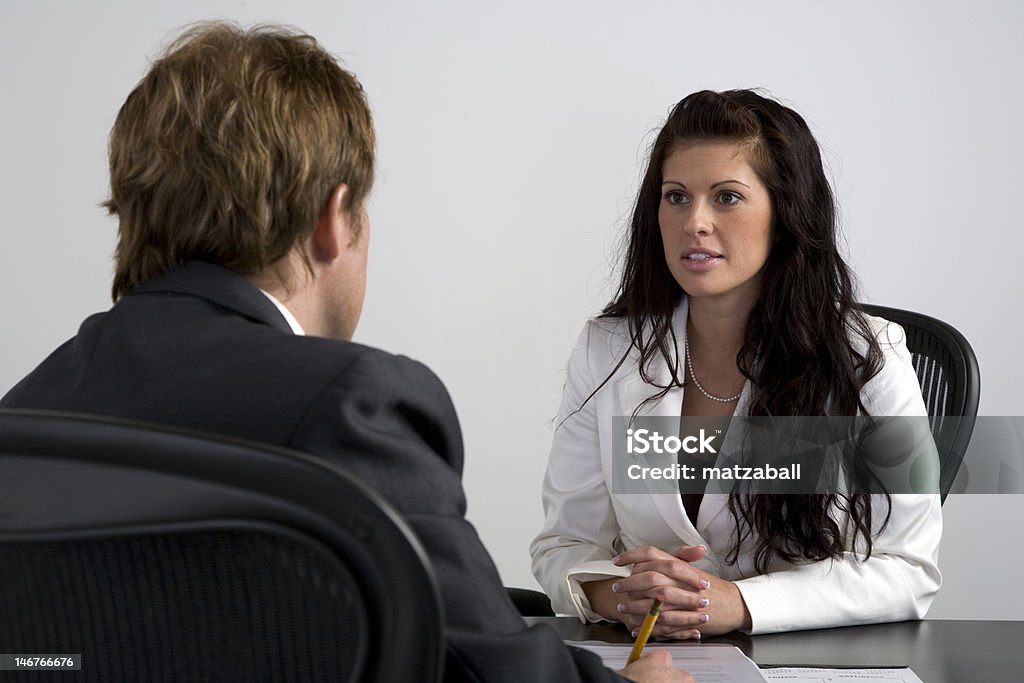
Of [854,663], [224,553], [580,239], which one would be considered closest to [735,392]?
[854,663]

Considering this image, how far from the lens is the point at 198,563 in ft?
1.89

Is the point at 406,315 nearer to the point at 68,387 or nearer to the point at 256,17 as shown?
the point at 256,17

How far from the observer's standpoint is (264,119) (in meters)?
0.94

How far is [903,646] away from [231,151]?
3.32 ft

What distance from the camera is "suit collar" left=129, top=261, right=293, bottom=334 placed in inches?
35.0

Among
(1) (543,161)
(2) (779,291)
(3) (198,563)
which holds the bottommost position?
(3) (198,563)

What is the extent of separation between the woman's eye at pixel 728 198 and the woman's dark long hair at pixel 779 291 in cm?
6

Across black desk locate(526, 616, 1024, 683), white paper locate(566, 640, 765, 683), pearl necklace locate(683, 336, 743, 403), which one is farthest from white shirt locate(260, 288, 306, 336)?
pearl necklace locate(683, 336, 743, 403)

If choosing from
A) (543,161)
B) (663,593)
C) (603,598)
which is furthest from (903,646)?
(543,161)

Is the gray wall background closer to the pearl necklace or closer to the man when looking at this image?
the pearl necklace

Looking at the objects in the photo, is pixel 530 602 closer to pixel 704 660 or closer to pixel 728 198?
pixel 704 660

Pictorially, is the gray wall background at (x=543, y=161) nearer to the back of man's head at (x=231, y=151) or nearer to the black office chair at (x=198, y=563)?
the back of man's head at (x=231, y=151)

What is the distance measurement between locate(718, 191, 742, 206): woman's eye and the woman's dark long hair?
0.20 feet

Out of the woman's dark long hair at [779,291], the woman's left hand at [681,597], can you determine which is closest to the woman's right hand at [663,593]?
the woman's left hand at [681,597]
